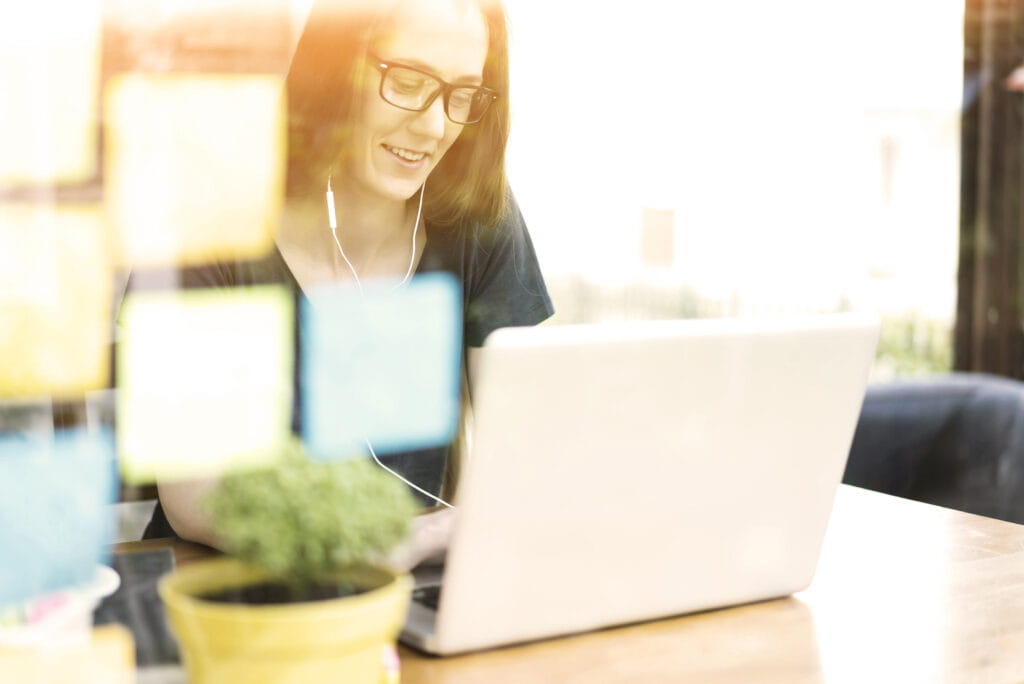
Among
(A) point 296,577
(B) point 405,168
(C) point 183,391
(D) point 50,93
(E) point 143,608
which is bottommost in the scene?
(C) point 183,391

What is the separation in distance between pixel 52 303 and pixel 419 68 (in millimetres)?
1944

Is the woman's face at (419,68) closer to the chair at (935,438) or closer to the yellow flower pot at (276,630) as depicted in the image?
the yellow flower pot at (276,630)

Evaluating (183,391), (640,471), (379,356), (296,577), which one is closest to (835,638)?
(640,471)

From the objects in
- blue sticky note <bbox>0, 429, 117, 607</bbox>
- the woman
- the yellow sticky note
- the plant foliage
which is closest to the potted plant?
the plant foliage

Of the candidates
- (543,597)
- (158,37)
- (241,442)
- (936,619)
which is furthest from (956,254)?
(543,597)

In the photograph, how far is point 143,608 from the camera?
2.83 ft

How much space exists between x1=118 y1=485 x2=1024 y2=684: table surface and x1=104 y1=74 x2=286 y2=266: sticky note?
212 cm

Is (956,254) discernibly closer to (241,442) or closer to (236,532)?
(241,442)

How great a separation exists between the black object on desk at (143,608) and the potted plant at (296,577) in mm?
92

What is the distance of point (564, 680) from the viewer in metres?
0.80

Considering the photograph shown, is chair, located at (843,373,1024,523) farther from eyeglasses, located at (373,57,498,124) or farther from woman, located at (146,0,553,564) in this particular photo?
eyeglasses, located at (373,57,498,124)

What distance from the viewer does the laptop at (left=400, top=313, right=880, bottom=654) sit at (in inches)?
31.5

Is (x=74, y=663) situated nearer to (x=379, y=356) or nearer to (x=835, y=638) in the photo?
(x=835, y=638)

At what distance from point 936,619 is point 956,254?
256 cm
